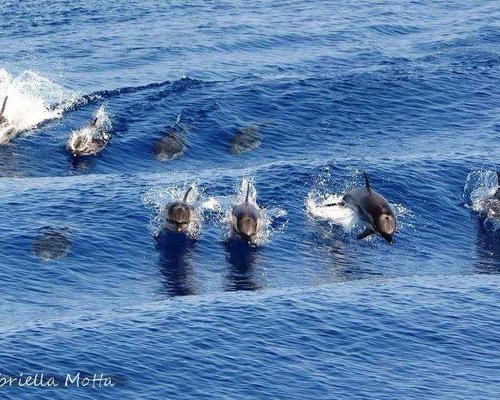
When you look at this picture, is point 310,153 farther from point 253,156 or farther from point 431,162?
point 431,162

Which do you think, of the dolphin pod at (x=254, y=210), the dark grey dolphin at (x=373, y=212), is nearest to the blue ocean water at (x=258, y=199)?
the dolphin pod at (x=254, y=210)

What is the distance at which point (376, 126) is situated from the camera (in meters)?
69.9

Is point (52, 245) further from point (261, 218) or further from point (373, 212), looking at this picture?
point (373, 212)

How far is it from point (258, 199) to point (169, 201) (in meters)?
4.16

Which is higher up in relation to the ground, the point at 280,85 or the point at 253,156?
the point at 280,85

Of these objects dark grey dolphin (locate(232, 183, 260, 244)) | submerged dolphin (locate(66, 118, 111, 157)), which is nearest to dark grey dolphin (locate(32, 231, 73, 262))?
dark grey dolphin (locate(232, 183, 260, 244))

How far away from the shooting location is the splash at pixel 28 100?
219 feet

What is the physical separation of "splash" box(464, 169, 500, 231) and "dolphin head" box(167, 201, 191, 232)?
14172mm

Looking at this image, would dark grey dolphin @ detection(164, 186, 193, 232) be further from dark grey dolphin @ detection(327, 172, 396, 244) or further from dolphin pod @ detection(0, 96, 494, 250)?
dark grey dolphin @ detection(327, 172, 396, 244)

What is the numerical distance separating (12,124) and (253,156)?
13.9 m

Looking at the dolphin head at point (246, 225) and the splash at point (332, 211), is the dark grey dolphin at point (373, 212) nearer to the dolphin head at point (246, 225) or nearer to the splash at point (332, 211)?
the splash at point (332, 211)

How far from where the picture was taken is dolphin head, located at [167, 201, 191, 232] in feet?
160

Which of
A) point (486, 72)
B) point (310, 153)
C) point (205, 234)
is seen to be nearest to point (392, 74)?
point (486, 72)

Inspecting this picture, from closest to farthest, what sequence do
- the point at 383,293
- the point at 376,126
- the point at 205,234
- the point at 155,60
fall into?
the point at 383,293 → the point at 205,234 → the point at 376,126 → the point at 155,60
